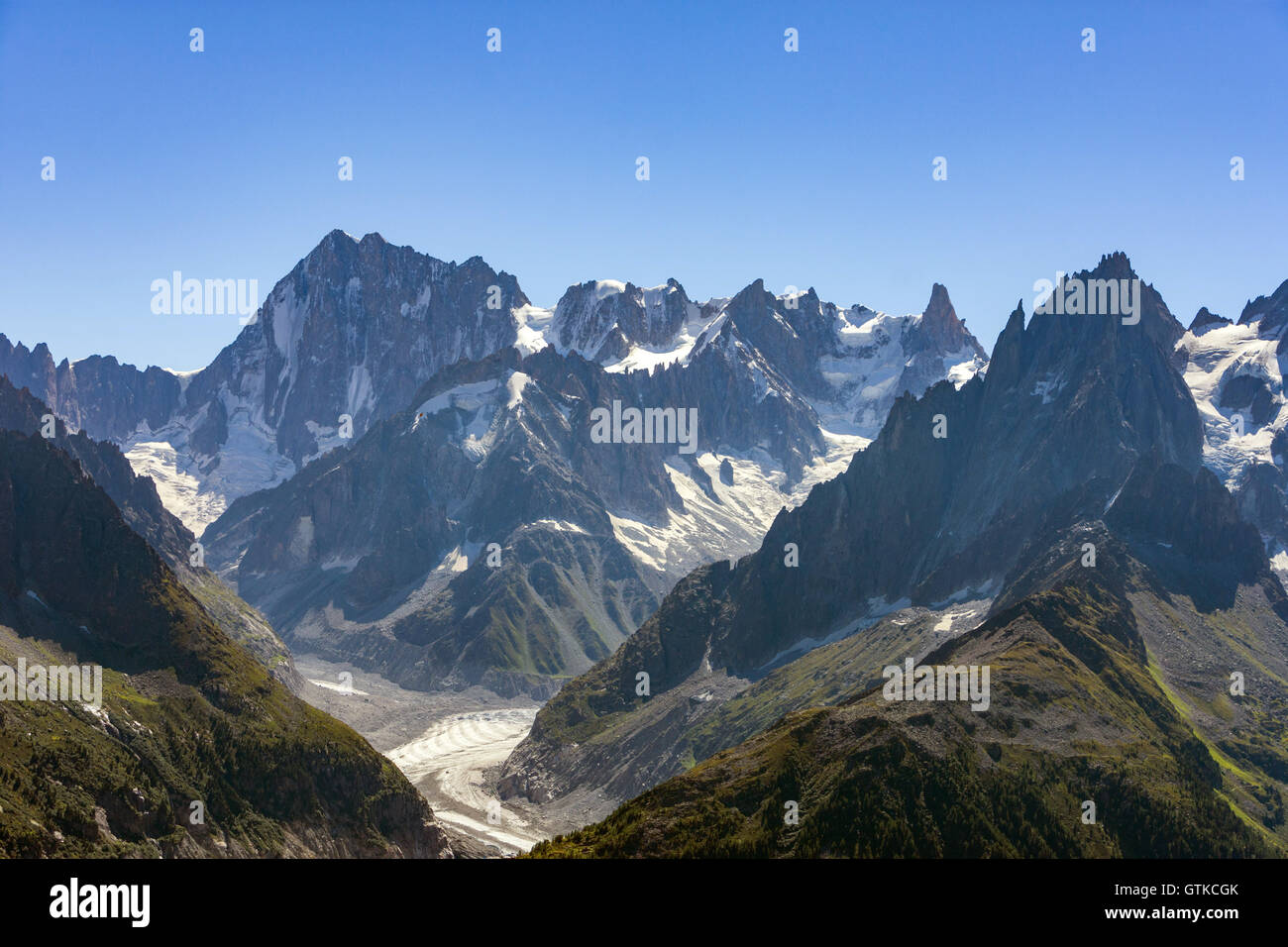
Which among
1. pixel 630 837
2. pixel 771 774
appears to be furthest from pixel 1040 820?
pixel 630 837

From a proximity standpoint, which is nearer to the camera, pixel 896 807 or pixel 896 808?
pixel 896 808

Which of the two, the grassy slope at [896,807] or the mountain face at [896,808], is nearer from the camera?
the mountain face at [896,808]

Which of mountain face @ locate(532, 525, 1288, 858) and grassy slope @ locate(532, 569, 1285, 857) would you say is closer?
mountain face @ locate(532, 525, 1288, 858)
